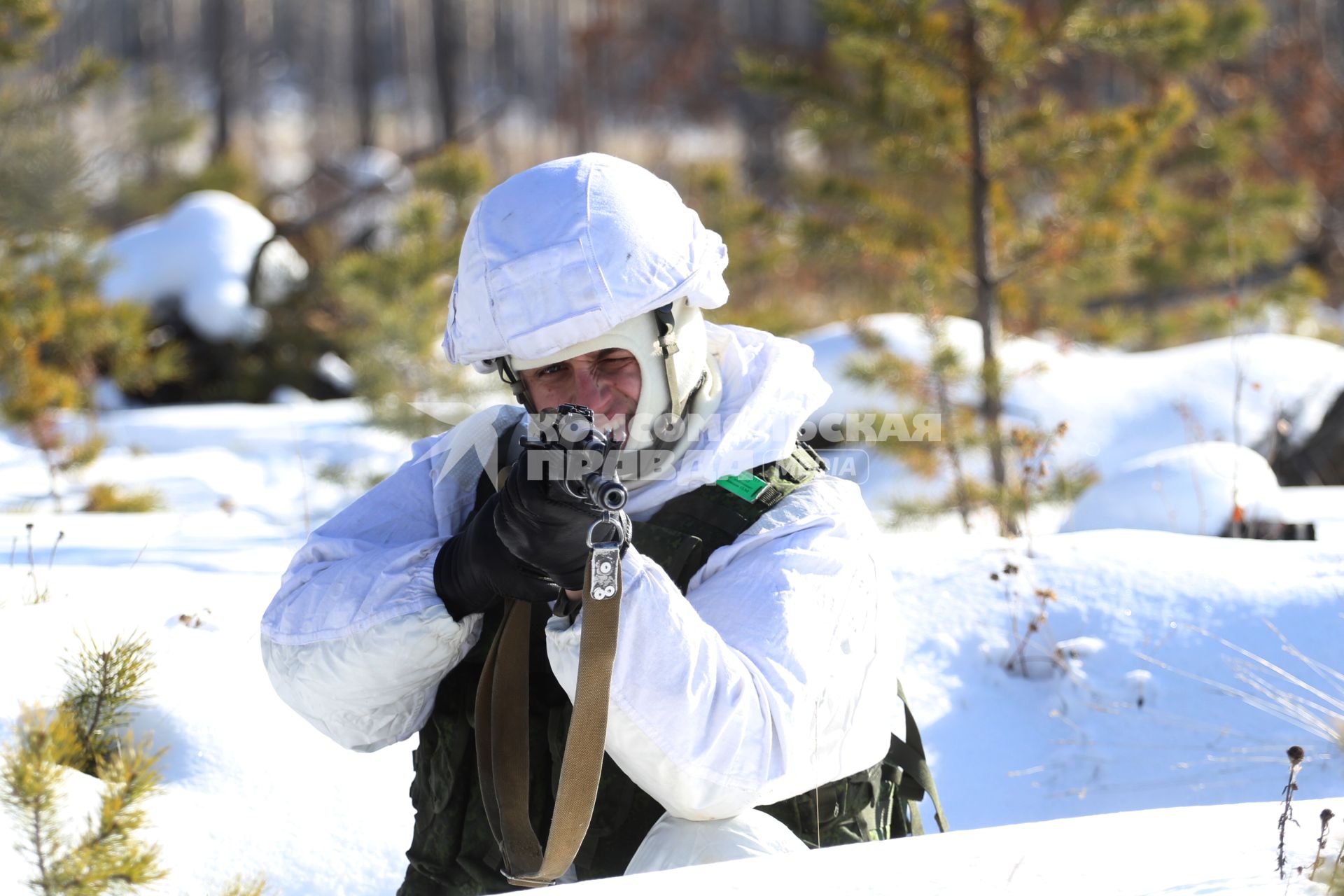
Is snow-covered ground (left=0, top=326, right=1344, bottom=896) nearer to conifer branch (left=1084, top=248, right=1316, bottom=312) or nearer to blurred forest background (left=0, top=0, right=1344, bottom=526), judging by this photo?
blurred forest background (left=0, top=0, right=1344, bottom=526)

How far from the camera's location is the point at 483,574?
1.58 meters

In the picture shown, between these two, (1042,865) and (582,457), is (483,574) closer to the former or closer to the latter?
(582,457)

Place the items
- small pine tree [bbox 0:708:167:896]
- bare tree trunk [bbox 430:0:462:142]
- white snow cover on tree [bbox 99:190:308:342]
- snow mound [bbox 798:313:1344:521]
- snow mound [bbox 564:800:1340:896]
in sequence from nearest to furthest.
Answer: small pine tree [bbox 0:708:167:896], snow mound [bbox 564:800:1340:896], snow mound [bbox 798:313:1344:521], white snow cover on tree [bbox 99:190:308:342], bare tree trunk [bbox 430:0:462:142]

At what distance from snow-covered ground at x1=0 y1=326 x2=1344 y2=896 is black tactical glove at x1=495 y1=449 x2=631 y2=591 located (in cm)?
56

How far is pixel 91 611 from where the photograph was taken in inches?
103

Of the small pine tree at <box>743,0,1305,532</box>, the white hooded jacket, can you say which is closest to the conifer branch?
the small pine tree at <box>743,0,1305,532</box>

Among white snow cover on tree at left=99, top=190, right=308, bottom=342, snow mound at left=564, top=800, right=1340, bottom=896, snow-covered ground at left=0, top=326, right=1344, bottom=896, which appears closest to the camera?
snow mound at left=564, top=800, right=1340, bottom=896

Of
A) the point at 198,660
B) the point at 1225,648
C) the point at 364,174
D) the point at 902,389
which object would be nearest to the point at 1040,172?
the point at 902,389

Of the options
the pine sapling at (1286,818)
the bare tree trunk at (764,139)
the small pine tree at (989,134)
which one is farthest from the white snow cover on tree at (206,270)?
the bare tree trunk at (764,139)

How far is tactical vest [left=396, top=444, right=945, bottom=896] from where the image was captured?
5.68 feet

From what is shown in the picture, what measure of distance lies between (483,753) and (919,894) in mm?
663

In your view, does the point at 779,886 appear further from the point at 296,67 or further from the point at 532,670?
the point at 296,67

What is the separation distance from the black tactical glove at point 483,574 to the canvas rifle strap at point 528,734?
84 millimetres

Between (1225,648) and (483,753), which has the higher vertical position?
(483,753)
